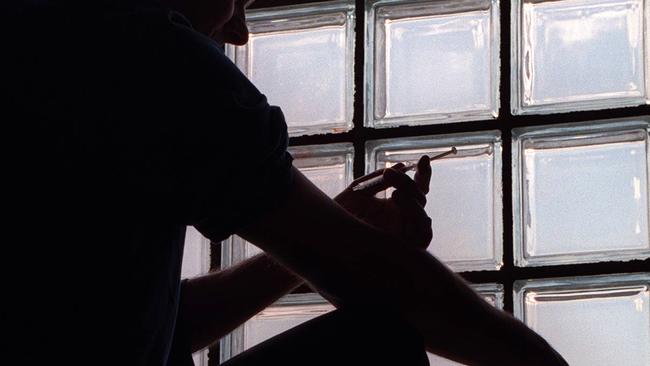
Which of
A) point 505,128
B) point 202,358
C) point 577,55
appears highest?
point 577,55

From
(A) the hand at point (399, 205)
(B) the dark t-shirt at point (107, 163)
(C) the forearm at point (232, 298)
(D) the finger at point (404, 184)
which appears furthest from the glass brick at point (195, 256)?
(B) the dark t-shirt at point (107, 163)

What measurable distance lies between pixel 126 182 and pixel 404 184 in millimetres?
403

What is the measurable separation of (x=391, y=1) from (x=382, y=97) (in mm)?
167

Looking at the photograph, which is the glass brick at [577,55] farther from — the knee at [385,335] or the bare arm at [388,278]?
the knee at [385,335]

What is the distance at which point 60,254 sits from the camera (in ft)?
3.32

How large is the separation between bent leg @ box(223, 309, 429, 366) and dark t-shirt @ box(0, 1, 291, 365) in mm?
147

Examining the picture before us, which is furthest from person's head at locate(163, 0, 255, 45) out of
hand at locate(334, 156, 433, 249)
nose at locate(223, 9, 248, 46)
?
hand at locate(334, 156, 433, 249)

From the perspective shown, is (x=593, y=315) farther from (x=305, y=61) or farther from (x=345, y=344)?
(x=345, y=344)

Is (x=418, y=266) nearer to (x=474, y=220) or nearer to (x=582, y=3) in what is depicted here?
(x=474, y=220)

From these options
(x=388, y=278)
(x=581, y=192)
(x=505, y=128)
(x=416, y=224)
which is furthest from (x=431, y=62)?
(x=388, y=278)

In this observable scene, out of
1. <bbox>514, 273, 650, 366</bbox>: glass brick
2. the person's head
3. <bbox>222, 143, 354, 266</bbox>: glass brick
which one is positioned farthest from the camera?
<bbox>222, 143, 354, 266</bbox>: glass brick

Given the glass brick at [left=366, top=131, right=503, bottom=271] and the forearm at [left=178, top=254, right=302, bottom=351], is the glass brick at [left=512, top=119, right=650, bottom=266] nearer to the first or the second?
the glass brick at [left=366, top=131, right=503, bottom=271]

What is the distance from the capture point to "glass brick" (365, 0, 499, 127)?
1.90 meters

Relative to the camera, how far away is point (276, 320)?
6.25ft
